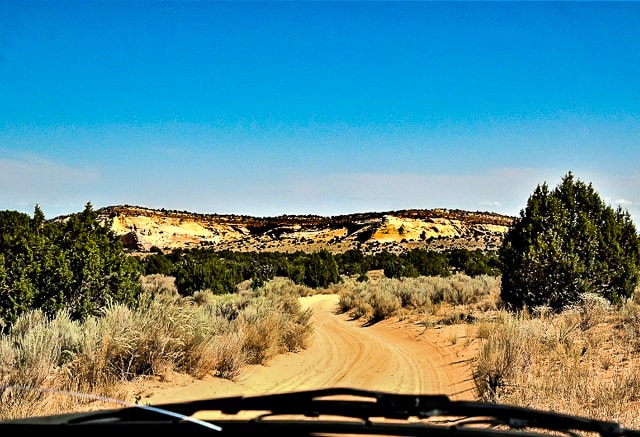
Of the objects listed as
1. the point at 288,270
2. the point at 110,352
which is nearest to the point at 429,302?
the point at 110,352

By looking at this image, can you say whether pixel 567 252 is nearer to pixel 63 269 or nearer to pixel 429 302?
pixel 429 302

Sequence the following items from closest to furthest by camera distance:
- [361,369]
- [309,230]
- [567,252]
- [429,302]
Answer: [361,369]
[567,252]
[429,302]
[309,230]

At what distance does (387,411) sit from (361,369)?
790cm

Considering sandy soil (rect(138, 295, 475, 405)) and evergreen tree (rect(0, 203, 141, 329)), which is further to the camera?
evergreen tree (rect(0, 203, 141, 329))

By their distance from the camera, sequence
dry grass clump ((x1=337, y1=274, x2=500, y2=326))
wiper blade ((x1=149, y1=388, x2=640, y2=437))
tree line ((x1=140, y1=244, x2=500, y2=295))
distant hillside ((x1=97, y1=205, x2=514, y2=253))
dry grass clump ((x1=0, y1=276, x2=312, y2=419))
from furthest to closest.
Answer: distant hillside ((x1=97, y1=205, x2=514, y2=253)) < tree line ((x1=140, y1=244, x2=500, y2=295)) < dry grass clump ((x1=337, y1=274, x2=500, y2=326)) < dry grass clump ((x1=0, y1=276, x2=312, y2=419)) < wiper blade ((x1=149, y1=388, x2=640, y2=437))

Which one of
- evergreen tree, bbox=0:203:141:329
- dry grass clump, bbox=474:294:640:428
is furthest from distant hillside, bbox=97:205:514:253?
evergreen tree, bbox=0:203:141:329

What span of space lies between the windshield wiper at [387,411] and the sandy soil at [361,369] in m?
4.63

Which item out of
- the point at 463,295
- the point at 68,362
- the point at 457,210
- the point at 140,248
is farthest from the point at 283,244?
the point at 68,362

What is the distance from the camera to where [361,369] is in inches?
406

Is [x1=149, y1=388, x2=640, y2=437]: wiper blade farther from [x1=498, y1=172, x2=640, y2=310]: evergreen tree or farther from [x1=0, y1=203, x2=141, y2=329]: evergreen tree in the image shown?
[x1=498, y1=172, x2=640, y2=310]: evergreen tree

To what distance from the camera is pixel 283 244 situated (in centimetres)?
8475

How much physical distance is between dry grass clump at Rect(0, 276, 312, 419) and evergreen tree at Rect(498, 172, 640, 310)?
7.35m

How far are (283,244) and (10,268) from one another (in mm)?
75285

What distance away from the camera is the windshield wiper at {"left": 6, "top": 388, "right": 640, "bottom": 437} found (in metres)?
2.65
